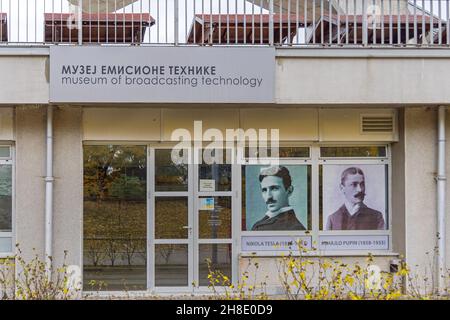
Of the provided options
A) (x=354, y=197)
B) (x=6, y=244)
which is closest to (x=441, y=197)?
(x=354, y=197)

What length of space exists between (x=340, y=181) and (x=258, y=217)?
1.47 m

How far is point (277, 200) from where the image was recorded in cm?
1048

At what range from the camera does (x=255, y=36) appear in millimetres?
9906

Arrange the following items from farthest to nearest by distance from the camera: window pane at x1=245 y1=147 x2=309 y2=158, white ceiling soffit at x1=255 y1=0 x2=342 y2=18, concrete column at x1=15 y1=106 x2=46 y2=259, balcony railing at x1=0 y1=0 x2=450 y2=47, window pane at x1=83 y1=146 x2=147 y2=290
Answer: window pane at x1=245 y1=147 x2=309 y2=158
window pane at x1=83 y1=146 x2=147 y2=290
white ceiling soffit at x1=255 y1=0 x2=342 y2=18
concrete column at x1=15 y1=106 x2=46 y2=259
balcony railing at x1=0 y1=0 x2=450 y2=47

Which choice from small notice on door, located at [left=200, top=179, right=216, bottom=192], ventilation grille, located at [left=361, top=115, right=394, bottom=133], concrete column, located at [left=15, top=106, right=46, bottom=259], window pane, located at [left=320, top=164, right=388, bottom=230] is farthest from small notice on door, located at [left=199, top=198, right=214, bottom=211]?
ventilation grille, located at [left=361, top=115, right=394, bottom=133]

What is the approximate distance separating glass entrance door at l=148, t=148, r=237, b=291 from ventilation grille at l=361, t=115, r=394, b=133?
227 cm

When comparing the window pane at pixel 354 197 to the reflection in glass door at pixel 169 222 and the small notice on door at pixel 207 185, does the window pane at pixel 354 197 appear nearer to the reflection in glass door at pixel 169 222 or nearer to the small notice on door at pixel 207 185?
the small notice on door at pixel 207 185

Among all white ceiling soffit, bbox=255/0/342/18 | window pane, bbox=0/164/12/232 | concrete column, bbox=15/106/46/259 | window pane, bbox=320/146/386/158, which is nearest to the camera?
Answer: concrete column, bbox=15/106/46/259

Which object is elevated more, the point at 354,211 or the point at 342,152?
the point at 342,152

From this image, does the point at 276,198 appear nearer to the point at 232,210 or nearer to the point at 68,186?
the point at 232,210

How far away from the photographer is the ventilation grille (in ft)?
33.9

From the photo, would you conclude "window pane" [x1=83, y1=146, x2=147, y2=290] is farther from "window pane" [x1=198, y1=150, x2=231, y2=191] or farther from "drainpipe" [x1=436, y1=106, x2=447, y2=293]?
"drainpipe" [x1=436, y1=106, x2=447, y2=293]

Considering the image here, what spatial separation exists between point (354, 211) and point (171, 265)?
3.09m

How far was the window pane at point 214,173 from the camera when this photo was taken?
1038 centimetres
